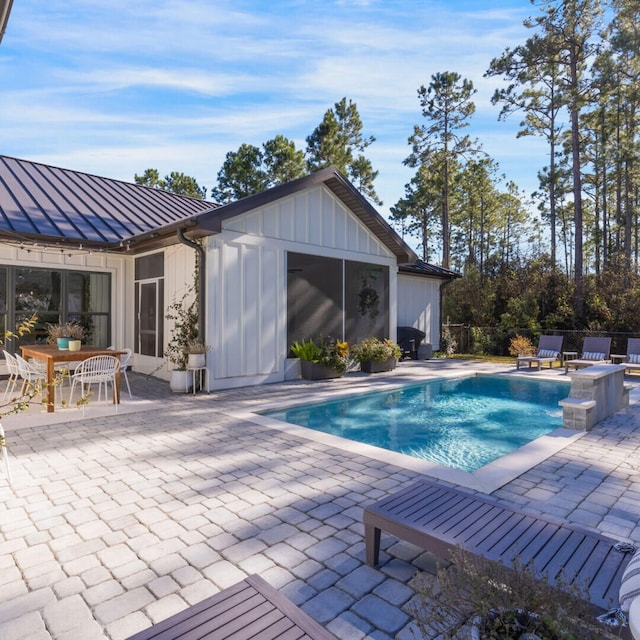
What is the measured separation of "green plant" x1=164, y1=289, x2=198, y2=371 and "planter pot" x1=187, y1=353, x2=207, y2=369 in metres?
0.33

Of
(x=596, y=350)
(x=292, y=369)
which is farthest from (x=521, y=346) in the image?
(x=292, y=369)

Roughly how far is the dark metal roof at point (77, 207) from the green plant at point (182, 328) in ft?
5.03

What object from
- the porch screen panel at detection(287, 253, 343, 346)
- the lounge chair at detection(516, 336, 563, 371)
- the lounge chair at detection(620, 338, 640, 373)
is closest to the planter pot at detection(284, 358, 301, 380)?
the porch screen panel at detection(287, 253, 343, 346)

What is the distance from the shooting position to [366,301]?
38.2 ft

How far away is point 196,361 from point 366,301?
5335mm

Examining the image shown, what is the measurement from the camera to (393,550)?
2.79 m

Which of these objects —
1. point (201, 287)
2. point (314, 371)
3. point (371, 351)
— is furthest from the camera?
point (371, 351)

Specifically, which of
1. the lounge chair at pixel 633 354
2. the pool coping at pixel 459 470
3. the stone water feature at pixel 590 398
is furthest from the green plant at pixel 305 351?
the lounge chair at pixel 633 354

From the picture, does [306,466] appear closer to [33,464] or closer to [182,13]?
[33,464]

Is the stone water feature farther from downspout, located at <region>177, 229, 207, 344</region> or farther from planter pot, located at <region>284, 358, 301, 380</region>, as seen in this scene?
downspout, located at <region>177, 229, 207, 344</region>

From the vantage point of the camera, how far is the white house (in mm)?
8359

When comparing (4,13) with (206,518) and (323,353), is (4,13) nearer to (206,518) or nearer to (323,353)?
(206,518)

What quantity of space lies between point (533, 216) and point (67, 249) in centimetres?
3093

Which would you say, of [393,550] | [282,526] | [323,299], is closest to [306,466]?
[282,526]
